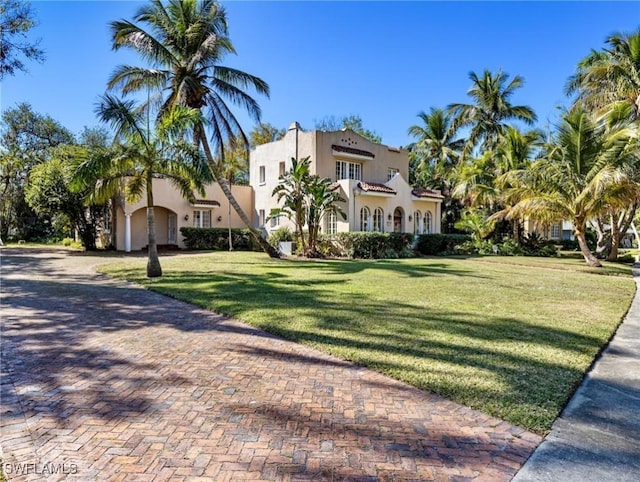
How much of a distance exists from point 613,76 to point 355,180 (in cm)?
1537

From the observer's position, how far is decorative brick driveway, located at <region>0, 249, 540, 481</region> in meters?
3.07

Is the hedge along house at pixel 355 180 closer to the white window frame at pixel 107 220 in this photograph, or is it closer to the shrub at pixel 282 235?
the shrub at pixel 282 235

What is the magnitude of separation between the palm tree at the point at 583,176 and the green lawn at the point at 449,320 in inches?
160

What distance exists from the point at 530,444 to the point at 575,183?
1842cm

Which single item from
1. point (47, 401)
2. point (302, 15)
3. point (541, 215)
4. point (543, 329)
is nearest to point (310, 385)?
point (47, 401)

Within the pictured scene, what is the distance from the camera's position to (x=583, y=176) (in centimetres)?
1838

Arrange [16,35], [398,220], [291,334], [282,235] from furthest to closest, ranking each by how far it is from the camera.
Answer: [398,220]
[282,235]
[16,35]
[291,334]

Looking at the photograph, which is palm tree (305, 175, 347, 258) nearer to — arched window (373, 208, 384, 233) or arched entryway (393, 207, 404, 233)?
arched window (373, 208, 384, 233)

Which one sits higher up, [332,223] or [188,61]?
[188,61]

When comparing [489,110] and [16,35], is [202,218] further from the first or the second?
[489,110]

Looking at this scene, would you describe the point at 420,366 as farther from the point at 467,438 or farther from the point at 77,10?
the point at 77,10

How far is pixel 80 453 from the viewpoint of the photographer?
3.21m

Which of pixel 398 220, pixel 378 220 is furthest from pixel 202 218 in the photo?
pixel 398 220

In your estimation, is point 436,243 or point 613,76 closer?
point 613,76
